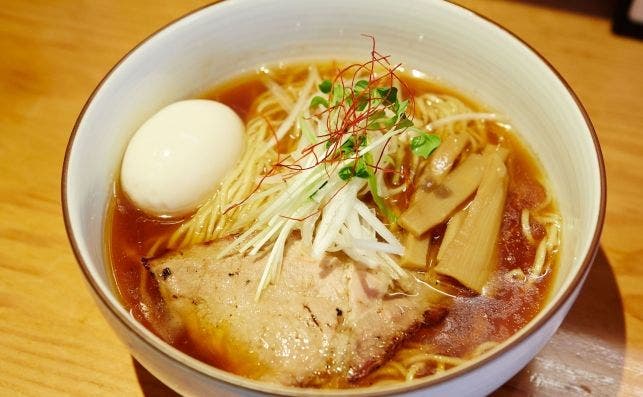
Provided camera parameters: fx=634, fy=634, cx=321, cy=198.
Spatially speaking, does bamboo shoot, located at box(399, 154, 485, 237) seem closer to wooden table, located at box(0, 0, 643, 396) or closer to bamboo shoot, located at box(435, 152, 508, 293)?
bamboo shoot, located at box(435, 152, 508, 293)

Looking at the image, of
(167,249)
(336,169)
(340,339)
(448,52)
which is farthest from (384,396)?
(448,52)

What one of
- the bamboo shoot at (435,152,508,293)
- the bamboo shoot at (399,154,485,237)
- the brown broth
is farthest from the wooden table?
the bamboo shoot at (399,154,485,237)

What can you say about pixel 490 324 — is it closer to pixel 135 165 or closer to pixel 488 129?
pixel 488 129

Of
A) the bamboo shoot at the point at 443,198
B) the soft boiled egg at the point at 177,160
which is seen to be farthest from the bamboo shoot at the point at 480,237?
the soft boiled egg at the point at 177,160

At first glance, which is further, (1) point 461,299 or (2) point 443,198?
(2) point 443,198

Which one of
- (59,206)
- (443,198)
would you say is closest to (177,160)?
(59,206)

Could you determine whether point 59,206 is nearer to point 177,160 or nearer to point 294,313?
point 177,160
